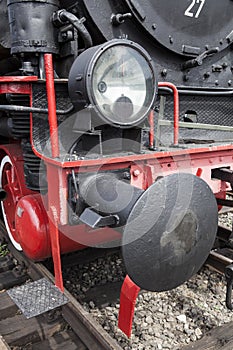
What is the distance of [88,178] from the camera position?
1754 millimetres

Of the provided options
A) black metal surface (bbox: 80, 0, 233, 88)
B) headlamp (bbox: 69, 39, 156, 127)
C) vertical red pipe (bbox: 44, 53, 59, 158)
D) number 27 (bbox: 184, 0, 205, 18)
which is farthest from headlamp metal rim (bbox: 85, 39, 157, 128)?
number 27 (bbox: 184, 0, 205, 18)

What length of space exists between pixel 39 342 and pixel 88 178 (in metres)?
1.01

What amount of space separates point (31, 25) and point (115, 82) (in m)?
0.63

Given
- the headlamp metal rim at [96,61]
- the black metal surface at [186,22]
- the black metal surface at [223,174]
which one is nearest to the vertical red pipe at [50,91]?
the headlamp metal rim at [96,61]

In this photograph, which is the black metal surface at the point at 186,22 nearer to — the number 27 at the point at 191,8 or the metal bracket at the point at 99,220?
the number 27 at the point at 191,8

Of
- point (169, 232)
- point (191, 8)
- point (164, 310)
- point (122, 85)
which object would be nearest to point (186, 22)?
point (191, 8)

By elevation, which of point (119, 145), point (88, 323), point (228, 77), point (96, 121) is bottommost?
point (88, 323)

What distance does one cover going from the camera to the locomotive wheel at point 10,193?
9.60ft

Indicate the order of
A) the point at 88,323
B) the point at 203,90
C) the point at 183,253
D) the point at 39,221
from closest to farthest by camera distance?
the point at 183,253, the point at 88,323, the point at 39,221, the point at 203,90

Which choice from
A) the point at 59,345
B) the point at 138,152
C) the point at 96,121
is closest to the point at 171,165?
the point at 138,152

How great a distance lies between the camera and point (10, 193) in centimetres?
318

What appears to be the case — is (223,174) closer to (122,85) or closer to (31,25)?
(122,85)

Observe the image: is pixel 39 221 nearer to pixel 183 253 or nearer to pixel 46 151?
pixel 46 151

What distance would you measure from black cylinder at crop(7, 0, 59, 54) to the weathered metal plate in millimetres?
1295
